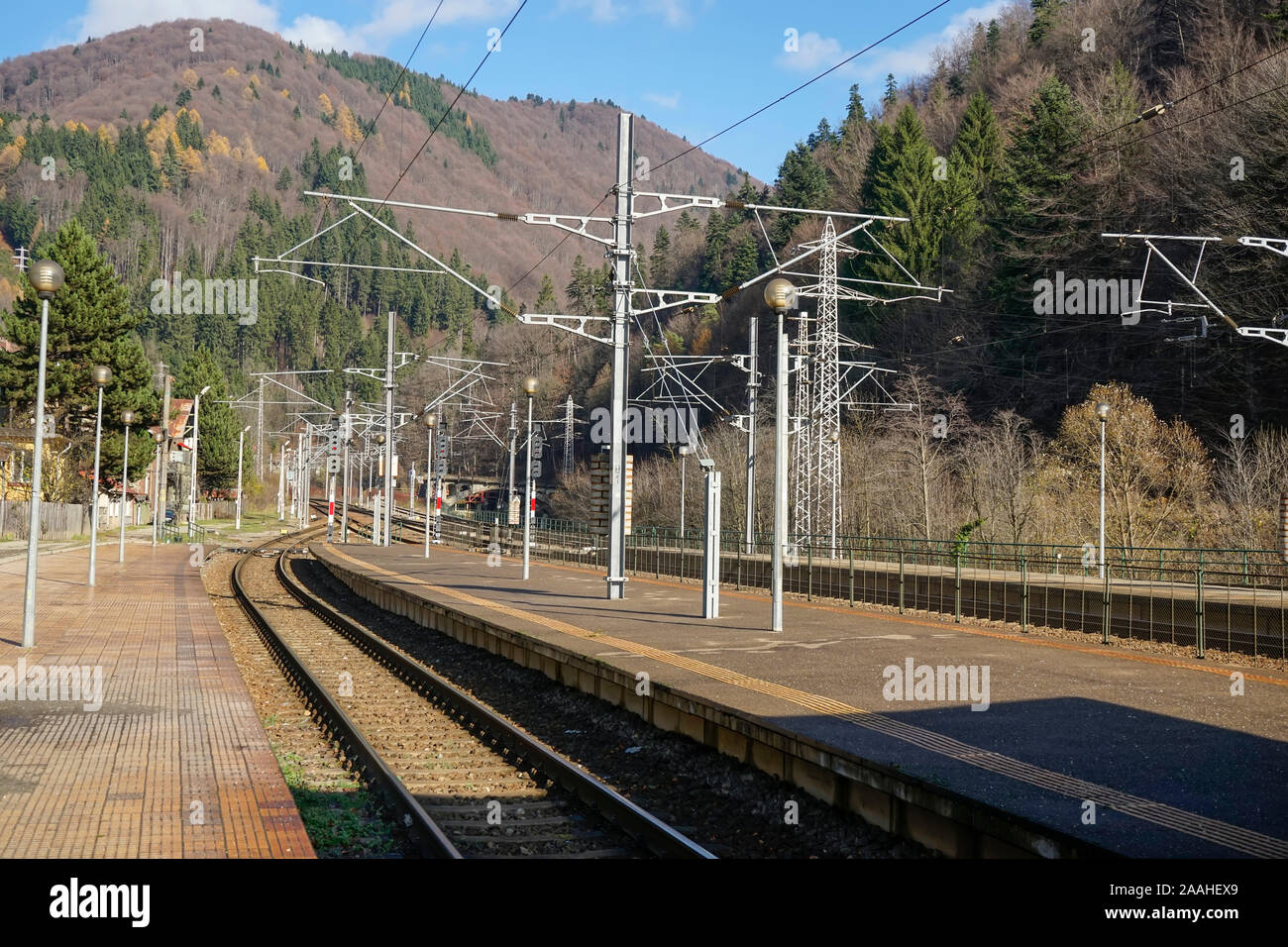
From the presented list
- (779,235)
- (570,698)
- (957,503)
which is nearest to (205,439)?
(779,235)

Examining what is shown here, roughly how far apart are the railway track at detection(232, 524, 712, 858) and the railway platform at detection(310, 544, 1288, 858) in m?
1.40

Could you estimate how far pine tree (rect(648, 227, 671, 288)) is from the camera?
127 meters

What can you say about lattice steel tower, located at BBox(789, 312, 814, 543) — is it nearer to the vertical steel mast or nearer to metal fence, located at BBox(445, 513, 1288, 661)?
metal fence, located at BBox(445, 513, 1288, 661)

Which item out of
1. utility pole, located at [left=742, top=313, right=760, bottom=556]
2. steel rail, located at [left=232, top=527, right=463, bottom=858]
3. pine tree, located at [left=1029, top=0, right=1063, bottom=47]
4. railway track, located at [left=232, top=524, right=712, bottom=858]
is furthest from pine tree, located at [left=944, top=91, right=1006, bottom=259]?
railway track, located at [left=232, top=524, right=712, bottom=858]

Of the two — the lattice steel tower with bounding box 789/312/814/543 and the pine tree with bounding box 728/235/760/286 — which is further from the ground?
the pine tree with bounding box 728/235/760/286

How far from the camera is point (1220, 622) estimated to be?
66.4 feet

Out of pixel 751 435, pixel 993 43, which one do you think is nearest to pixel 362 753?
pixel 751 435

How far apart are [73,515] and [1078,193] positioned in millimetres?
49224

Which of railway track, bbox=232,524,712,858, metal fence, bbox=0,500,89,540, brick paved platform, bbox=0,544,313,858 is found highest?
metal fence, bbox=0,500,89,540

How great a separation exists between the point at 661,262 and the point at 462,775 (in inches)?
4718

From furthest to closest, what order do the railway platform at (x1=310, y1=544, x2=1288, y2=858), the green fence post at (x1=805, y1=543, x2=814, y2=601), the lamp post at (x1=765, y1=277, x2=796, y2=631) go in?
the green fence post at (x1=805, y1=543, x2=814, y2=601) → the lamp post at (x1=765, y1=277, x2=796, y2=631) → the railway platform at (x1=310, y1=544, x2=1288, y2=858)

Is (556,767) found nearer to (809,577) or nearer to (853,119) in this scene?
(809,577)

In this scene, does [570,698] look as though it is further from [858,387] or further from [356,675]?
[858,387]

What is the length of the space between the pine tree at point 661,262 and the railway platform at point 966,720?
357 ft
